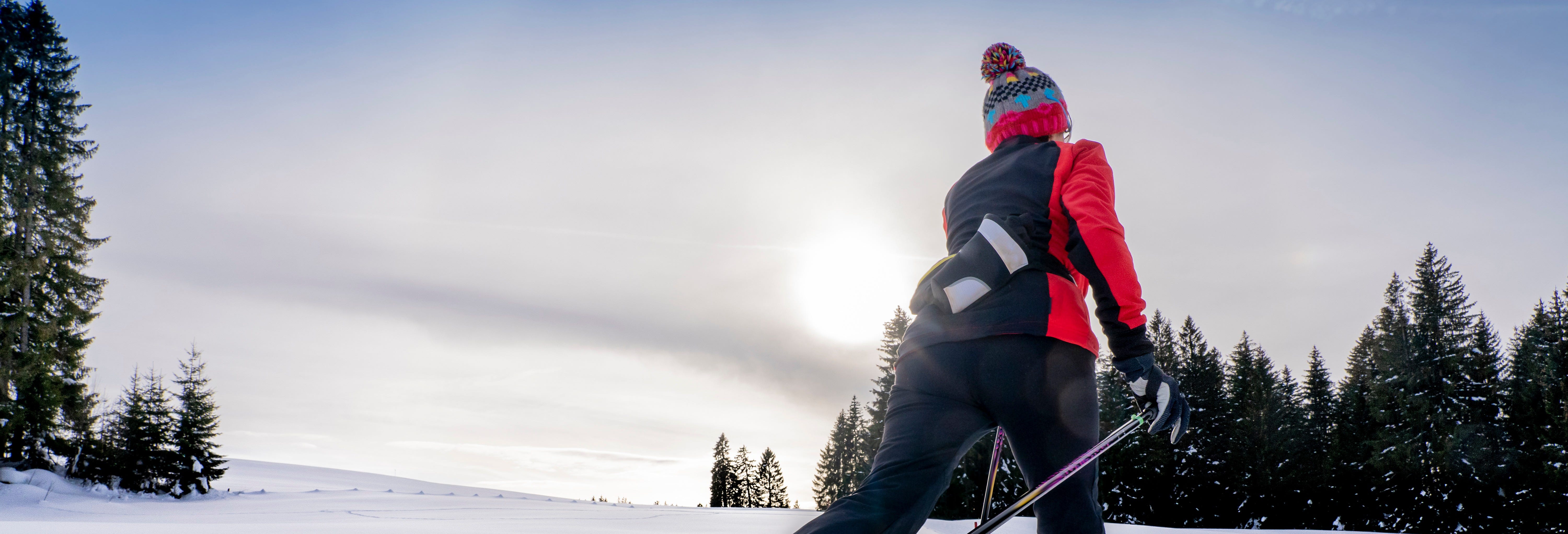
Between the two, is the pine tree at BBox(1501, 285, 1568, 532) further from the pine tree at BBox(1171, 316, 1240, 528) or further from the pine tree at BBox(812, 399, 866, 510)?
the pine tree at BBox(812, 399, 866, 510)

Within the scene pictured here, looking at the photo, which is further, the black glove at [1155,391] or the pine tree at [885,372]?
the pine tree at [885,372]

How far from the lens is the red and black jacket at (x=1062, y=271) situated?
1.83 meters

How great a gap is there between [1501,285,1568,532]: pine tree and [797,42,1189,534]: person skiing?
1463 inches

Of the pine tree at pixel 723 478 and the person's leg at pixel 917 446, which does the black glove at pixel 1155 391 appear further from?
the pine tree at pixel 723 478

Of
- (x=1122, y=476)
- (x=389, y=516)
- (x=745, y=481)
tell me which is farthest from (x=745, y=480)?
(x=389, y=516)

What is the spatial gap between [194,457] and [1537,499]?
149ft

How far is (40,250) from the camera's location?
19156 millimetres

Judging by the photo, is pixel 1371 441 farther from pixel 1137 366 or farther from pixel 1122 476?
pixel 1137 366

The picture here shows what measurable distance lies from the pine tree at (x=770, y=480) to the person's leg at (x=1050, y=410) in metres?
52.8

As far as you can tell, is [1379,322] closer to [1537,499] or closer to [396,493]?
[1537,499]

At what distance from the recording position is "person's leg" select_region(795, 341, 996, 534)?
1.63 meters

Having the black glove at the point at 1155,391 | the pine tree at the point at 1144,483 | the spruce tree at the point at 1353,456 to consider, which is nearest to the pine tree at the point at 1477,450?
the spruce tree at the point at 1353,456

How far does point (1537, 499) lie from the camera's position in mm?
27484

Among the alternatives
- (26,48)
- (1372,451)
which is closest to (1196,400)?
(1372,451)
